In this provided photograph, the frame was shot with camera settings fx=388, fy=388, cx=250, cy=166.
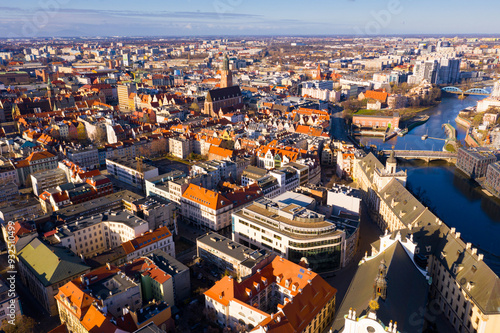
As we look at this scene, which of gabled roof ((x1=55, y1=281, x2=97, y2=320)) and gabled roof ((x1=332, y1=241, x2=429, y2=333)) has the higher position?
gabled roof ((x1=332, y1=241, x2=429, y2=333))

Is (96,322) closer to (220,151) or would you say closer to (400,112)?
(220,151)

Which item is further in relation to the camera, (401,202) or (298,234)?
(401,202)

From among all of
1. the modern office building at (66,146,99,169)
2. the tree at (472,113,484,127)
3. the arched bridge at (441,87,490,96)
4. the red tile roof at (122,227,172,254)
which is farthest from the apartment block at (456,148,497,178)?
the arched bridge at (441,87,490,96)

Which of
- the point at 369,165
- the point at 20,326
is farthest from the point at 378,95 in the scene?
the point at 20,326

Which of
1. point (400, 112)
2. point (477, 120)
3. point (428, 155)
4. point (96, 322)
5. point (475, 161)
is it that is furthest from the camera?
point (400, 112)

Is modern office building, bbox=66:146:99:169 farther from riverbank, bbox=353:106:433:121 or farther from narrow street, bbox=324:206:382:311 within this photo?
riverbank, bbox=353:106:433:121

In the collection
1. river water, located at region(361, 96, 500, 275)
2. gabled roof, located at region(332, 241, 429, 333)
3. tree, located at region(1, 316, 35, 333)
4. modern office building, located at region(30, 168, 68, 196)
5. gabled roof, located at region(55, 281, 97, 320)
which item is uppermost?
gabled roof, located at region(332, 241, 429, 333)
